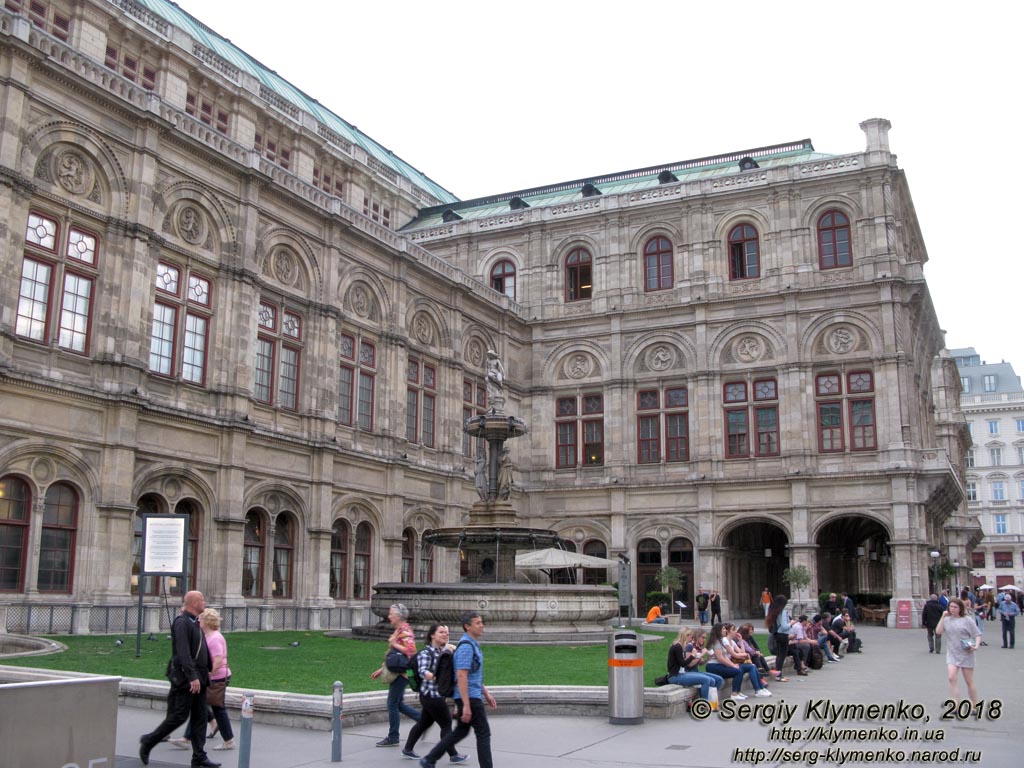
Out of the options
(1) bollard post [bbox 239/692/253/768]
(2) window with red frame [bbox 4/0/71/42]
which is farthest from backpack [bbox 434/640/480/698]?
(2) window with red frame [bbox 4/0/71/42]

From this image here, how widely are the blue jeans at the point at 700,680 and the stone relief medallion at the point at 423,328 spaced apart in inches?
1064

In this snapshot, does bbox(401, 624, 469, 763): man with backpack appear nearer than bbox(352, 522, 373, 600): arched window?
Yes

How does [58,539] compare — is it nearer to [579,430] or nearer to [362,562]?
[362,562]

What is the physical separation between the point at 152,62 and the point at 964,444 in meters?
60.2

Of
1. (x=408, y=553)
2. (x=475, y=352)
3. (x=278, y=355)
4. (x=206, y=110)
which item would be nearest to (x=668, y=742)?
(x=278, y=355)

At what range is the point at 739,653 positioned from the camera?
15.6 m

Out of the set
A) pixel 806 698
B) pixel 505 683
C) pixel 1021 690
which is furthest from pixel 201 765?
pixel 1021 690

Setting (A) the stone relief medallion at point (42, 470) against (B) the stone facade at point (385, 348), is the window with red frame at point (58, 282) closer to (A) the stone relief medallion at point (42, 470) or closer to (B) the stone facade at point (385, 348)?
(B) the stone facade at point (385, 348)

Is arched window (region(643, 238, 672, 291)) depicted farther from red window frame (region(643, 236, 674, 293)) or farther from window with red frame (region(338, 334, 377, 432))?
window with red frame (region(338, 334, 377, 432))

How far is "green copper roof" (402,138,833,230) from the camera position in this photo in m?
48.5

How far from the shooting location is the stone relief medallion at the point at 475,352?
43.4 meters

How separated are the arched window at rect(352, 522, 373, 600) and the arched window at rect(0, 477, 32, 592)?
12.8 metres

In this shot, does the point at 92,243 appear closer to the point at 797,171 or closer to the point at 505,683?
the point at 505,683

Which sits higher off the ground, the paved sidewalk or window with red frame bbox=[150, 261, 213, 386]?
window with red frame bbox=[150, 261, 213, 386]
